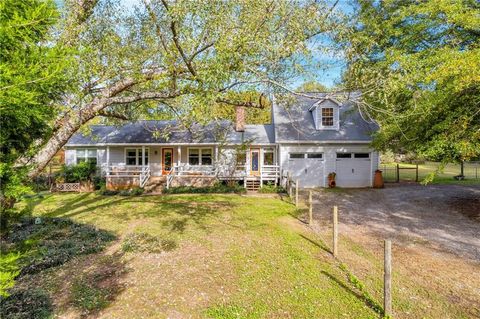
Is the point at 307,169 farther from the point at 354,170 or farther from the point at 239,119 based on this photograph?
the point at 239,119

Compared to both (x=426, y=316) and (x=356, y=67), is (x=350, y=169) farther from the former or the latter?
(x=426, y=316)

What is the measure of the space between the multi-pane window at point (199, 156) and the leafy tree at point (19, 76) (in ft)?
59.3

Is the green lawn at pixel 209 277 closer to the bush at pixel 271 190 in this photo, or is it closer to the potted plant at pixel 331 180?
the bush at pixel 271 190

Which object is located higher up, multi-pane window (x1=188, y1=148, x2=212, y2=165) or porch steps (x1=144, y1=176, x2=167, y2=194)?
multi-pane window (x1=188, y1=148, x2=212, y2=165)

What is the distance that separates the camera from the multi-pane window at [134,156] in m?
20.6

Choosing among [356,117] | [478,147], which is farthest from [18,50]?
[356,117]

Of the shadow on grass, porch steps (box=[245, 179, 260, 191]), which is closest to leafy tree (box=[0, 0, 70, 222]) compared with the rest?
the shadow on grass

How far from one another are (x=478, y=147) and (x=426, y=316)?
22.4 feet

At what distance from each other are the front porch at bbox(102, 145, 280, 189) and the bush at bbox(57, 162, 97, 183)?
43.3 inches

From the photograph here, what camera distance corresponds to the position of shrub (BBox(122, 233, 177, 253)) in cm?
755

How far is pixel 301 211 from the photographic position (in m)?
12.0

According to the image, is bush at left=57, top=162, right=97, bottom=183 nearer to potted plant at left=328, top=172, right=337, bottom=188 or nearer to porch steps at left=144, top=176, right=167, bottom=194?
porch steps at left=144, top=176, right=167, bottom=194

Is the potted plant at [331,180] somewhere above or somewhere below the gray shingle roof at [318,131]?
below

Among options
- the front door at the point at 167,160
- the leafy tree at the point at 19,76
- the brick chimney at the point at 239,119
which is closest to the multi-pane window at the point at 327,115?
the brick chimney at the point at 239,119
